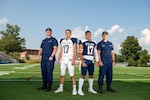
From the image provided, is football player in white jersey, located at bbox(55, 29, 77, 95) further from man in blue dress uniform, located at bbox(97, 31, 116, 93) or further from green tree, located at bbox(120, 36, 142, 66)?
green tree, located at bbox(120, 36, 142, 66)

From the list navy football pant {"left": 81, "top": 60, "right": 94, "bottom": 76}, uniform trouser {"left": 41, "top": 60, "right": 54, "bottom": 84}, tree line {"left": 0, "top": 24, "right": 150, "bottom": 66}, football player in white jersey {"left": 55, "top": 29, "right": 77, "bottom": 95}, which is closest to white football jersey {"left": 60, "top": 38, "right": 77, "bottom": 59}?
football player in white jersey {"left": 55, "top": 29, "right": 77, "bottom": 95}

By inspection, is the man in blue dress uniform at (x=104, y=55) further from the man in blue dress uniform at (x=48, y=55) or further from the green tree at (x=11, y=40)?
the green tree at (x=11, y=40)

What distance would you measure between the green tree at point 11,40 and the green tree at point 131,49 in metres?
31.2

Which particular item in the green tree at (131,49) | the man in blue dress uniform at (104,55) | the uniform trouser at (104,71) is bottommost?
the uniform trouser at (104,71)

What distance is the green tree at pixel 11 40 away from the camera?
77.0m

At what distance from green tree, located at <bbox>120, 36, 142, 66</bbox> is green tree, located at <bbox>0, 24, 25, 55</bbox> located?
31.2 meters

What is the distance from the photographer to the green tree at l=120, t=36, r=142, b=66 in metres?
77.0

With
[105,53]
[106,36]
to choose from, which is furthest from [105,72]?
[106,36]

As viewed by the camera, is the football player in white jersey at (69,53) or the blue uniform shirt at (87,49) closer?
the football player in white jersey at (69,53)

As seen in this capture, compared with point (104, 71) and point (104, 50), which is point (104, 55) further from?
point (104, 71)

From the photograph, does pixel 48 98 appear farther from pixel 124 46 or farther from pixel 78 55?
pixel 124 46

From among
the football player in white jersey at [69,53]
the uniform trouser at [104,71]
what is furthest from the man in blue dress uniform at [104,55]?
the football player in white jersey at [69,53]

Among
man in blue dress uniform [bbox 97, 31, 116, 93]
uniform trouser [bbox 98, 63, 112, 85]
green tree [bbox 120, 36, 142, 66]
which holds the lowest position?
uniform trouser [bbox 98, 63, 112, 85]

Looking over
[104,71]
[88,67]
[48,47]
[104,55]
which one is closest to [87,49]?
[88,67]
